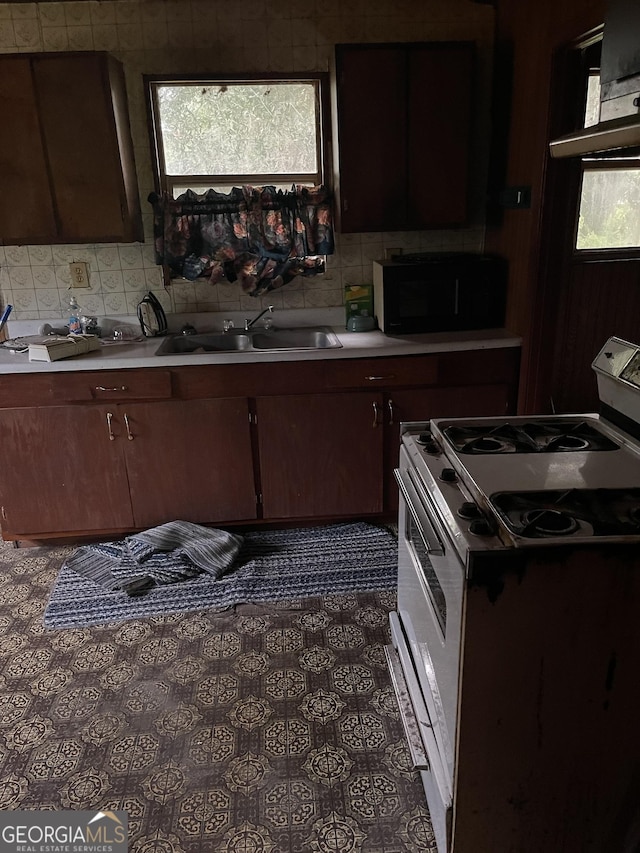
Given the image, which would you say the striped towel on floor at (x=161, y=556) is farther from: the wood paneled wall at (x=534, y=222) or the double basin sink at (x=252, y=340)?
the wood paneled wall at (x=534, y=222)

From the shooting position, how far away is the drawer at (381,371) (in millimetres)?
2734

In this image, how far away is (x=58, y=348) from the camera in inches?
103

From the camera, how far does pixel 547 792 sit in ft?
4.36

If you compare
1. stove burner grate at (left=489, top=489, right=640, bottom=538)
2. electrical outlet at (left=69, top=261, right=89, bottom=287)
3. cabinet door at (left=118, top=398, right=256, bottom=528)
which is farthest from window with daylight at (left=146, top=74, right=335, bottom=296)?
stove burner grate at (left=489, top=489, right=640, bottom=538)

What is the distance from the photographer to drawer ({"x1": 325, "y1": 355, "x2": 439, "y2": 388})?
8.97ft

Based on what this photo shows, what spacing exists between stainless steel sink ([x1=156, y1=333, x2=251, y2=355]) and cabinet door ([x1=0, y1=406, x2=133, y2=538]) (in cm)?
54

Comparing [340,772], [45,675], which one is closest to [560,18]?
[340,772]

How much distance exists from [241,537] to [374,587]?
2.23ft

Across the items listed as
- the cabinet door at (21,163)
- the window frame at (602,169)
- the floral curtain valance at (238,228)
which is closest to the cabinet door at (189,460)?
the floral curtain valance at (238,228)

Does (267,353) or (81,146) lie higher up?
(81,146)

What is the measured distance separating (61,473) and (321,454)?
1166mm

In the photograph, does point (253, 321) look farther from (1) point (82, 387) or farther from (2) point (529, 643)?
(2) point (529, 643)

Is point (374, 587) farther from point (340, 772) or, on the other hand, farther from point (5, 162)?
point (5, 162)

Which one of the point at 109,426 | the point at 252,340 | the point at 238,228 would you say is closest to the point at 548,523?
the point at 109,426
